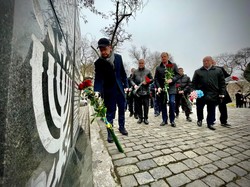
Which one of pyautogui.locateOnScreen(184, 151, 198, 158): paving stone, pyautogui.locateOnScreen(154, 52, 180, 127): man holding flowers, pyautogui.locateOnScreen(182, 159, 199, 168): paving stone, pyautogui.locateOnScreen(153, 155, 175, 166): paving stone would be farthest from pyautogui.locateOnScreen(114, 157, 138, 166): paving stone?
pyautogui.locateOnScreen(154, 52, 180, 127): man holding flowers

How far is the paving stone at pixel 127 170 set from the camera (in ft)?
5.82

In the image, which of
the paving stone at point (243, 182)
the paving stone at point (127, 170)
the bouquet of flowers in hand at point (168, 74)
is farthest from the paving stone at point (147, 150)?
the bouquet of flowers in hand at point (168, 74)

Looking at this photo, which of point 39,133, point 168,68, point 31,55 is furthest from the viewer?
point 168,68

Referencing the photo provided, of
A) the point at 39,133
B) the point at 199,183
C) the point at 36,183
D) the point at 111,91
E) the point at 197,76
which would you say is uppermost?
the point at 197,76

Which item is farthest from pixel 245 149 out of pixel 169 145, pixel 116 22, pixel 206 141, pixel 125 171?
pixel 116 22

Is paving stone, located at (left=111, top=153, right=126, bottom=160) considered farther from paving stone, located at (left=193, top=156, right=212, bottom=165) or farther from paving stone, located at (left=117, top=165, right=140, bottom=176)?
paving stone, located at (left=193, top=156, right=212, bottom=165)

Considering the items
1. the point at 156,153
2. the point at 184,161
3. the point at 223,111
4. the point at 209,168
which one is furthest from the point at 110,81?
the point at 223,111

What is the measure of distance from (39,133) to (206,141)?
10.1ft

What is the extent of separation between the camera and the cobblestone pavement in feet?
5.25

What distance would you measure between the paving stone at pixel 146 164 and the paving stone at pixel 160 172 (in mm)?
86

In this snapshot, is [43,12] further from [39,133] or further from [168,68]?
[168,68]

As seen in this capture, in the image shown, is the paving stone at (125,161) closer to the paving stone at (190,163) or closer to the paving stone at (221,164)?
the paving stone at (190,163)

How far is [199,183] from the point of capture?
1.54 meters

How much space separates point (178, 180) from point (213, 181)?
1.27 feet
